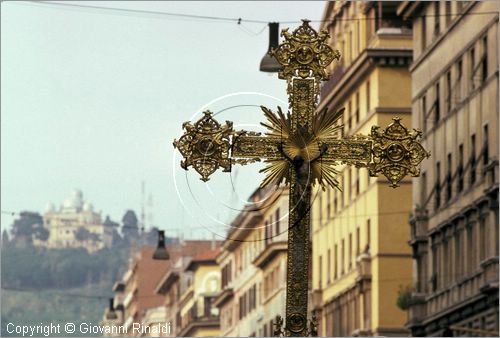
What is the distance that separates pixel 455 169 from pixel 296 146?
68.5 metres

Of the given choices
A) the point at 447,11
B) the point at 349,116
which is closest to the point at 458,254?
the point at 447,11

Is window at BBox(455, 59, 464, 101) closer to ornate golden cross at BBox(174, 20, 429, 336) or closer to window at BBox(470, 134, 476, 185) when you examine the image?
window at BBox(470, 134, 476, 185)

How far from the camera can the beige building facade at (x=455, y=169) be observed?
86875 mm

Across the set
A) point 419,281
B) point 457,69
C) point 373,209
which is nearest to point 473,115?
point 457,69

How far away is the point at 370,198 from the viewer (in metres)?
116

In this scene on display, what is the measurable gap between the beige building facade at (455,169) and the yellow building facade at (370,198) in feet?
24.8

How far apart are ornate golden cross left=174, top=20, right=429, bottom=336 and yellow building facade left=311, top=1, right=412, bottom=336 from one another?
270 ft

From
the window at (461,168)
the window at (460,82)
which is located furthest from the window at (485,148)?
the window at (460,82)

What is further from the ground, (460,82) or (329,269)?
(460,82)

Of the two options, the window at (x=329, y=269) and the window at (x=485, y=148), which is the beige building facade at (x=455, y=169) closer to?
the window at (x=485, y=148)

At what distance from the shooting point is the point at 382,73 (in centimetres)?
11612

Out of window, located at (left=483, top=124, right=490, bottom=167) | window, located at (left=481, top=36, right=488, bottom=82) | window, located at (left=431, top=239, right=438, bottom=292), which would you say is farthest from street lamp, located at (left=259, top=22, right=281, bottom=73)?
window, located at (left=431, top=239, right=438, bottom=292)

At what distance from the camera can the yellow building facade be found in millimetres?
114250

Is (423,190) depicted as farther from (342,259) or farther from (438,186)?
(342,259)
